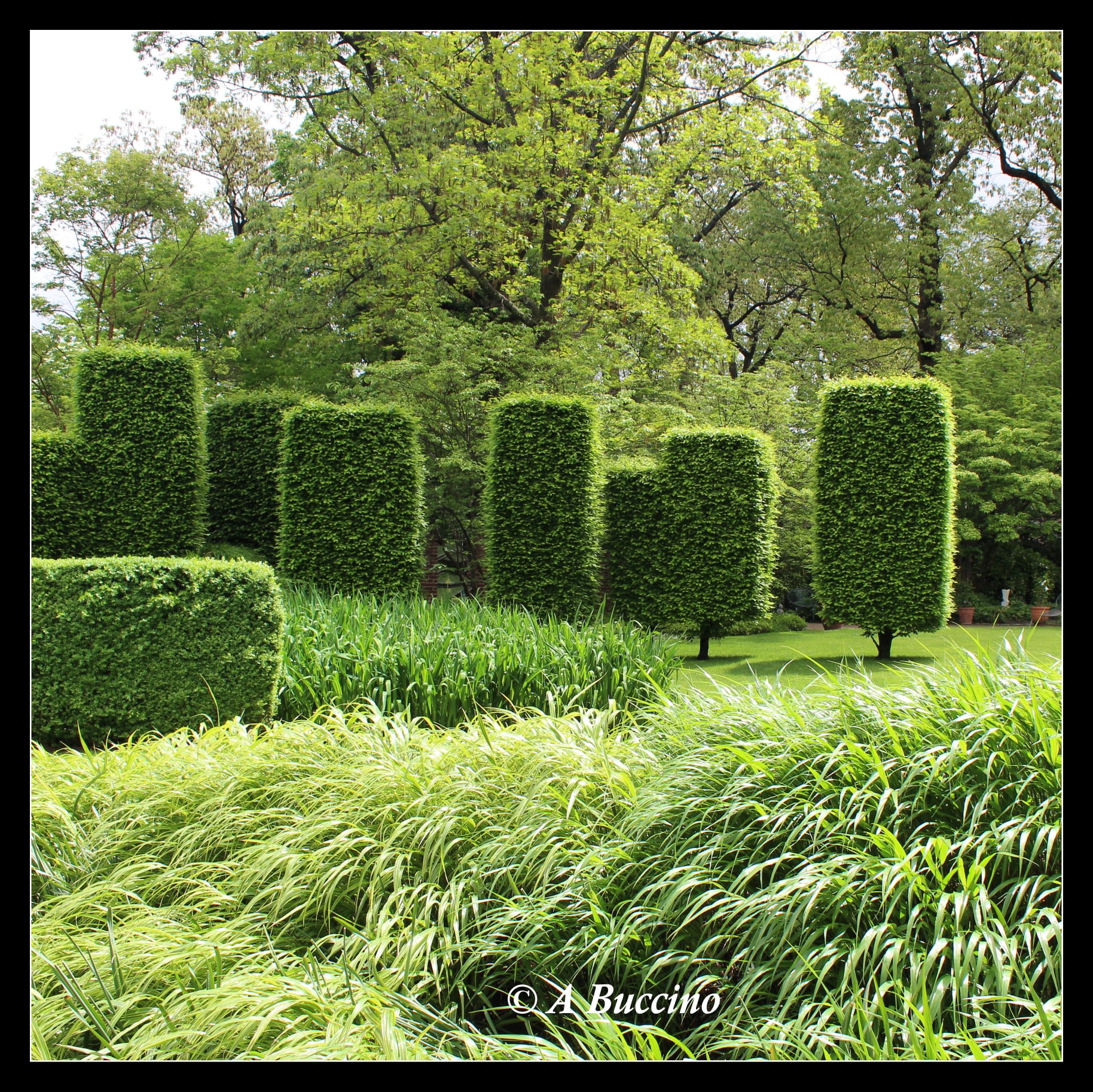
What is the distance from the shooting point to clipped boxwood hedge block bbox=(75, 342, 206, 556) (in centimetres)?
883

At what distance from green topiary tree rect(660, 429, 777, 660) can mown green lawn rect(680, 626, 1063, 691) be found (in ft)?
2.23

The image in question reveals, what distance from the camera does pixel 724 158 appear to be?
13.5 meters

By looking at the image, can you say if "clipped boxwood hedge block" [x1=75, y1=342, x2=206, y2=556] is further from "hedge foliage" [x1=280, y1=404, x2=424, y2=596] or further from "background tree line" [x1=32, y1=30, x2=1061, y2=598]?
"background tree line" [x1=32, y1=30, x2=1061, y2=598]

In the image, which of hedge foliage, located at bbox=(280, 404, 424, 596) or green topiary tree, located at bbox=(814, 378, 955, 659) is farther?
hedge foliage, located at bbox=(280, 404, 424, 596)

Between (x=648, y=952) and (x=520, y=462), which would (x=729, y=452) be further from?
(x=648, y=952)

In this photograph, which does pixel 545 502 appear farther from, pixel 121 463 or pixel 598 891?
pixel 598 891

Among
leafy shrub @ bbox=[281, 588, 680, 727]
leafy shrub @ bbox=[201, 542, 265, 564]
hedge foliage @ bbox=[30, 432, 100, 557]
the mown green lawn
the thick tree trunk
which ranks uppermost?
the thick tree trunk

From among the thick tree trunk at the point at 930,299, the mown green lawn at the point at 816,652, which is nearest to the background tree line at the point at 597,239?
the thick tree trunk at the point at 930,299

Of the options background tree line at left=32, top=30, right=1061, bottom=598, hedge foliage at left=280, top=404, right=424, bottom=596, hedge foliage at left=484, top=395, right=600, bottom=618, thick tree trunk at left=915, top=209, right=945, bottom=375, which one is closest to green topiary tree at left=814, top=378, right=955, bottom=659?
hedge foliage at left=484, top=395, right=600, bottom=618

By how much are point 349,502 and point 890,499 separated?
621 cm

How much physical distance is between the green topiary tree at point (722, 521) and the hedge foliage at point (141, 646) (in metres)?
5.83

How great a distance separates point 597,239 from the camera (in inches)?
503

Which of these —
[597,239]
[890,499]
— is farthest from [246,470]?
[890,499]

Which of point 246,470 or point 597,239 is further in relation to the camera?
point 597,239
